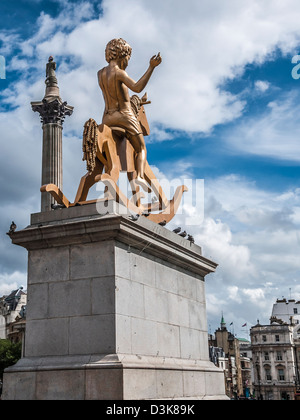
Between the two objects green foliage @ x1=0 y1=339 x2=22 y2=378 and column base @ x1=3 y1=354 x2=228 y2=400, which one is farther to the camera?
green foliage @ x1=0 y1=339 x2=22 y2=378

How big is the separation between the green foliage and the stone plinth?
61945mm

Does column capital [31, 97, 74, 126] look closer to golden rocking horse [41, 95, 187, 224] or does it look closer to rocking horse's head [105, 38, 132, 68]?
golden rocking horse [41, 95, 187, 224]

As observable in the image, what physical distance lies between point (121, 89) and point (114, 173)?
2035mm

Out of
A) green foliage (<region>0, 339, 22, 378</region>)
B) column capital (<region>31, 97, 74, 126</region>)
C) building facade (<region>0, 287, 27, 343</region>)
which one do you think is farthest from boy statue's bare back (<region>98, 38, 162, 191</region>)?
building facade (<region>0, 287, 27, 343</region>)

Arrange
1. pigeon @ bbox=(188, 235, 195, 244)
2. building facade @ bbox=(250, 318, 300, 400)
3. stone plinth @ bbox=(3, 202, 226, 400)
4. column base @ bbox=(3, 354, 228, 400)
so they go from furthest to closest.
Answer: building facade @ bbox=(250, 318, 300, 400), pigeon @ bbox=(188, 235, 195, 244), stone plinth @ bbox=(3, 202, 226, 400), column base @ bbox=(3, 354, 228, 400)

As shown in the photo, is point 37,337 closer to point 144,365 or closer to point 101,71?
point 144,365

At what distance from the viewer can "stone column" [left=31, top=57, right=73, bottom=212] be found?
49.8 m

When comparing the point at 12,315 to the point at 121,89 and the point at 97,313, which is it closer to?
the point at 121,89

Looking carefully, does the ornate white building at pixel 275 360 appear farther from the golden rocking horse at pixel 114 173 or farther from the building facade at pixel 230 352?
the golden rocking horse at pixel 114 173

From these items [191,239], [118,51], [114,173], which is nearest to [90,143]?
[114,173]

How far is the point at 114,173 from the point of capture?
11828 mm

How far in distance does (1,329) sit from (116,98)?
90.2 meters

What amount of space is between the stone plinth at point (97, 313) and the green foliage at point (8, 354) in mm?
61945
